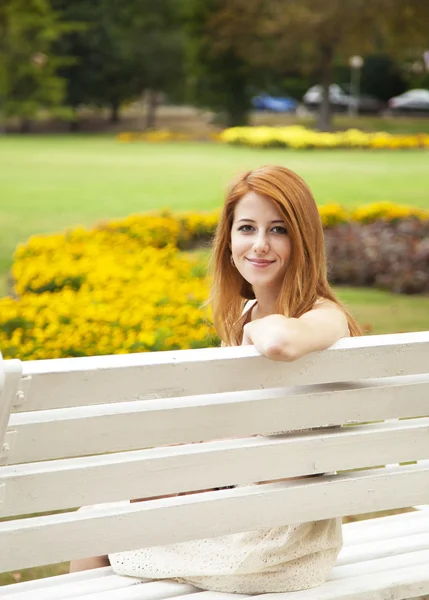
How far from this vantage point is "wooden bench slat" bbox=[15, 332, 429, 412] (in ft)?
5.09

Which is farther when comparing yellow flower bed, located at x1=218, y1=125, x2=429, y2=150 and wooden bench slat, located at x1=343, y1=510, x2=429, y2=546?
yellow flower bed, located at x1=218, y1=125, x2=429, y2=150

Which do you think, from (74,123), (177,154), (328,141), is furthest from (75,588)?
(74,123)

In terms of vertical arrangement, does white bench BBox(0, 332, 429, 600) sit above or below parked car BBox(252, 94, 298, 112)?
below

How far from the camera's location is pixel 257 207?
85.7 inches

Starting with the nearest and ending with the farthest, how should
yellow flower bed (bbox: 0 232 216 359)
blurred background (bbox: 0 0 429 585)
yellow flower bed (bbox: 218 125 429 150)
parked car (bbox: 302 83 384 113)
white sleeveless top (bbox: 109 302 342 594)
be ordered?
white sleeveless top (bbox: 109 302 342 594), yellow flower bed (bbox: 0 232 216 359), blurred background (bbox: 0 0 429 585), yellow flower bed (bbox: 218 125 429 150), parked car (bbox: 302 83 384 113)

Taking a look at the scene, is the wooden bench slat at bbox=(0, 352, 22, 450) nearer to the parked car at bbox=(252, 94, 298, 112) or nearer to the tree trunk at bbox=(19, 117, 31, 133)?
the tree trunk at bbox=(19, 117, 31, 133)

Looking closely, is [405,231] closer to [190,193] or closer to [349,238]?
[349,238]

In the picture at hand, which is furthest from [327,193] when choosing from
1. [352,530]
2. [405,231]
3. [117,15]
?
[117,15]

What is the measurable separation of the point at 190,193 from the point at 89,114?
33.5m

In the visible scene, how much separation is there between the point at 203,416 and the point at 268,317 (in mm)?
278

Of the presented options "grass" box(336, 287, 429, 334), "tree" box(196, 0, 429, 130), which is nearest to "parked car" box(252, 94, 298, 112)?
"tree" box(196, 0, 429, 130)

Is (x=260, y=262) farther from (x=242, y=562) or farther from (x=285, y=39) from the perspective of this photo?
(x=285, y=39)

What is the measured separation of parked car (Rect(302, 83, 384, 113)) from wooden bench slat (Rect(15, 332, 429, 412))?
44283 mm

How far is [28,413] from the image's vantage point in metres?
1.59
